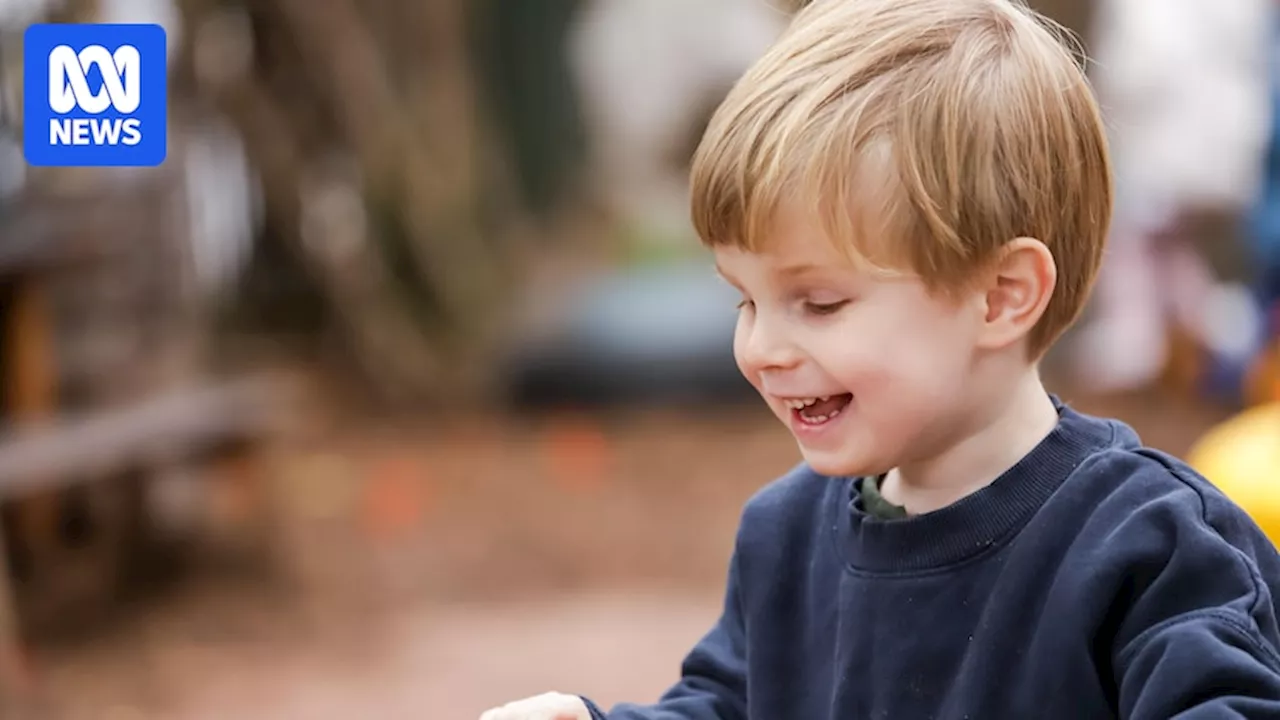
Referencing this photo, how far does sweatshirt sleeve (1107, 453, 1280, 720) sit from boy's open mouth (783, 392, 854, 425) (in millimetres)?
204

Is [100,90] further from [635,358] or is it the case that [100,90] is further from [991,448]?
[635,358]

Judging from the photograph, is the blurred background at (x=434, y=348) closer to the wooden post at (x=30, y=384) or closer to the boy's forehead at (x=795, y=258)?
the wooden post at (x=30, y=384)

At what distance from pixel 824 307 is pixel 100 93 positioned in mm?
565

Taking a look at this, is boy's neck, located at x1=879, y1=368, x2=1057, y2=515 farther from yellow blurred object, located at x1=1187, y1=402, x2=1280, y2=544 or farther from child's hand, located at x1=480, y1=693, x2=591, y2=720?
yellow blurred object, located at x1=1187, y1=402, x2=1280, y2=544

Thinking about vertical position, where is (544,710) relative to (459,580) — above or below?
above

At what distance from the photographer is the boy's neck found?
1.22 meters

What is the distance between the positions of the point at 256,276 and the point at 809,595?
17.2 feet

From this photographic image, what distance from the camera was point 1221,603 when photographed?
3.48 feet

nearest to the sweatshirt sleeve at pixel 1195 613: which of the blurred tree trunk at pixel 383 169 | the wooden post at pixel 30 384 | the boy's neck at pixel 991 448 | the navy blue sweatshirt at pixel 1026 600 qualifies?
the navy blue sweatshirt at pixel 1026 600

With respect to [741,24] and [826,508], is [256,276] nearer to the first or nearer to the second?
[741,24]

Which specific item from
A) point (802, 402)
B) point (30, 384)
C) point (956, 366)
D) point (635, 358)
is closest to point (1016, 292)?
point (956, 366)

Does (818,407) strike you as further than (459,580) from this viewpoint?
No

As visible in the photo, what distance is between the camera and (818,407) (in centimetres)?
119

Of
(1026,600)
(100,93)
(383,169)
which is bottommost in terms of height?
(1026,600)
